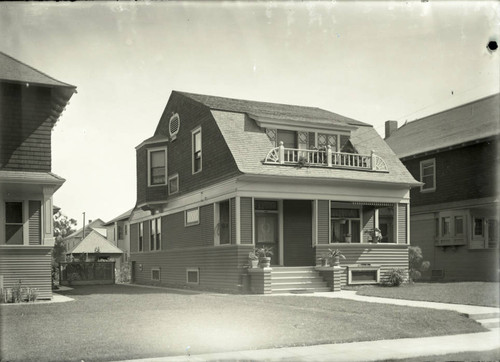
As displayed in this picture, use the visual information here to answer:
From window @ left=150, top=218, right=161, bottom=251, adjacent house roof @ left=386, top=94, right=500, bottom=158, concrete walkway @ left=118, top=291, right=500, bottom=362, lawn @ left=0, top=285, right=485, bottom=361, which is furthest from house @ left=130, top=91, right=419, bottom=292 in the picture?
concrete walkway @ left=118, top=291, right=500, bottom=362

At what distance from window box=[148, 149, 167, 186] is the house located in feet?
3.36

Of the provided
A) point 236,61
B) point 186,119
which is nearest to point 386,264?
point 186,119

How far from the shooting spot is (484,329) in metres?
11.4

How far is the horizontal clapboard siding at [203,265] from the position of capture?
19938 millimetres

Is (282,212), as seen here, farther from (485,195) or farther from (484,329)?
(484,329)

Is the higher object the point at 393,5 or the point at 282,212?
the point at 393,5

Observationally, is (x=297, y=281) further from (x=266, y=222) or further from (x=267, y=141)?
(x=267, y=141)

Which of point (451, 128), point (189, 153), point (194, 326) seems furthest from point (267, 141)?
point (194, 326)

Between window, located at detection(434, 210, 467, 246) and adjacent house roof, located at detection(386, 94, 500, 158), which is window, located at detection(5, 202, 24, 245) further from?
adjacent house roof, located at detection(386, 94, 500, 158)

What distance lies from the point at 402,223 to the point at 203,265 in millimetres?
8008

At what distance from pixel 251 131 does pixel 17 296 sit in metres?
9.89

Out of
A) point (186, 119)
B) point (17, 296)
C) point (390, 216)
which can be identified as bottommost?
point (17, 296)

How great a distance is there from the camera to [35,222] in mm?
17797

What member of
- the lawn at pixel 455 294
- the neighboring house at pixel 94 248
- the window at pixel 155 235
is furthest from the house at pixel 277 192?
the neighboring house at pixel 94 248
